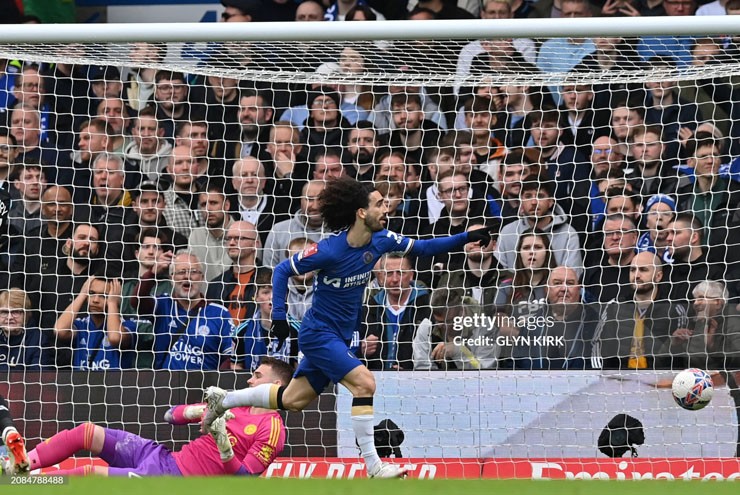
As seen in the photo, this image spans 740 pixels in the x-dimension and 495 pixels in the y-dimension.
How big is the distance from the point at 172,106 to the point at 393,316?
8.83 feet

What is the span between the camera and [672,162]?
27.0 feet

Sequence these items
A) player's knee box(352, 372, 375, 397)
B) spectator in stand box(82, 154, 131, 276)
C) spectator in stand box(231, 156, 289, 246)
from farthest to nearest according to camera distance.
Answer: spectator in stand box(231, 156, 289, 246), spectator in stand box(82, 154, 131, 276), player's knee box(352, 372, 375, 397)

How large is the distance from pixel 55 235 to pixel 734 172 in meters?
5.22

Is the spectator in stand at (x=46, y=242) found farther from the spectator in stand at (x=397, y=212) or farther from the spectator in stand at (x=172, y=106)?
the spectator in stand at (x=397, y=212)

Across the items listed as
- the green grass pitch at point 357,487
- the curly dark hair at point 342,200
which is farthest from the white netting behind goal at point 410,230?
the green grass pitch at point 357,487

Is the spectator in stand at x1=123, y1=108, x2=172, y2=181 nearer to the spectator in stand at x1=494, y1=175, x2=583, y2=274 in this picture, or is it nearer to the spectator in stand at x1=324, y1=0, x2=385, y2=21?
the spectator in stand at x1=324, y1=0, x2=385, y2=21

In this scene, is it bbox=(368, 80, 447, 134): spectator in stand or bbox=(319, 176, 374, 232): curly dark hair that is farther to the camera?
bbox=(368, 80, 447, 134): spectator in stand

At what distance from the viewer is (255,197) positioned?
850 centimetres

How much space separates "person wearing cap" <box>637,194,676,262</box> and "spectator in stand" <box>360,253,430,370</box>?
1.64 meters

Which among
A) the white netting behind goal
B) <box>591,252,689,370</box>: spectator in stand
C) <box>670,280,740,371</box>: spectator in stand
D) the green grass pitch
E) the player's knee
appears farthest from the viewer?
the white netting behind goal

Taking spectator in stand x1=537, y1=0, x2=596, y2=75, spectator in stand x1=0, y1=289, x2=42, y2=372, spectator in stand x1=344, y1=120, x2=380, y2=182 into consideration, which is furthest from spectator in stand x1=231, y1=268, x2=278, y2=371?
spectator in stand x1=537, y1=0, x2=596, y2=75

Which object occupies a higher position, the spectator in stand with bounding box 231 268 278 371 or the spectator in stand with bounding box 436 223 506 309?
the spectator in stand with bounding box 436 223 506 309

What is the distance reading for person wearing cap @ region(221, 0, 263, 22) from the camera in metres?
9.66

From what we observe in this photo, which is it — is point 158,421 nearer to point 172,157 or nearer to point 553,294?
point 172,157
